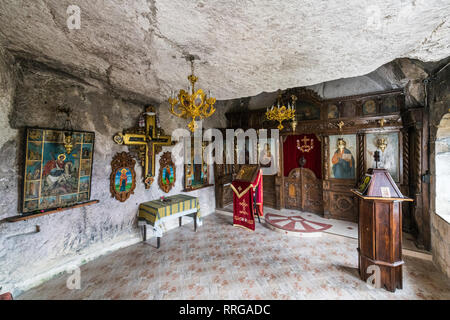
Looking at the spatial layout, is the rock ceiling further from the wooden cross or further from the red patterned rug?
the red patterned rug

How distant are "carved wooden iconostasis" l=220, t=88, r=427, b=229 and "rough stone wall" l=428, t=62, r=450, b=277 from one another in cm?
35

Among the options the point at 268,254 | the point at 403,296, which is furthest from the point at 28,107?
the point at 403,296

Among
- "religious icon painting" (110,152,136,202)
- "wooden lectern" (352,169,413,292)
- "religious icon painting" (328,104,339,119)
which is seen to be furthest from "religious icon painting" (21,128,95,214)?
"religious icon painting" (328,104,339,119)

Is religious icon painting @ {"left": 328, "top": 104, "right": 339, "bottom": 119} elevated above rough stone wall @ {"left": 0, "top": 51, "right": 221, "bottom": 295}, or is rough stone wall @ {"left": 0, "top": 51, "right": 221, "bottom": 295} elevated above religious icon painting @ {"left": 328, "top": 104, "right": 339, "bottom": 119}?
religious icon painting @ {"left": 328, "top": 104, "right": 339, "bottom": 119}

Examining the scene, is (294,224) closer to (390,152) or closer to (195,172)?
(390,152)

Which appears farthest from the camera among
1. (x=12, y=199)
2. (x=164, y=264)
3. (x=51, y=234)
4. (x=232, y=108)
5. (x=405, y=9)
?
(x=232, y=108)

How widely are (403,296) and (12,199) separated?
20.3 feet

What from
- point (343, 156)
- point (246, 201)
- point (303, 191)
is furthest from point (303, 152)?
point (246, 201)

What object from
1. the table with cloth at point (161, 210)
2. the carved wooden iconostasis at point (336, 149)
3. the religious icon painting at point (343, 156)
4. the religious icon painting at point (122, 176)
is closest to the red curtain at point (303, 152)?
the carved wooden iconostasis at point (336, 149)

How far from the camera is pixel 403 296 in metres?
2.77

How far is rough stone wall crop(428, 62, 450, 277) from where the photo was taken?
3.22 m

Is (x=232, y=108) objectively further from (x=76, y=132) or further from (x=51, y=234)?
(x=51, y=234)

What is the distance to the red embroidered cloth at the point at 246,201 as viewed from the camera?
5.04m
